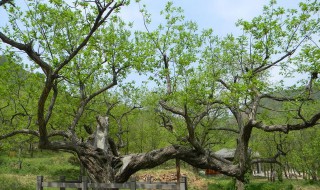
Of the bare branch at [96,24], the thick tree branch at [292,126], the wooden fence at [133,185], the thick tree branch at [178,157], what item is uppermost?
the bare branch at [96,24]

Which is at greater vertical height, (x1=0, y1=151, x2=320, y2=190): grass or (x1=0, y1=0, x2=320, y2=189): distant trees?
(x1=0, y1=0, x2=320, y2=189): distant trees

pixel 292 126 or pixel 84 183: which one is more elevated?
pixel 292 126

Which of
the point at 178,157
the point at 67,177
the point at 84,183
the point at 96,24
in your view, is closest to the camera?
the point at 96,24

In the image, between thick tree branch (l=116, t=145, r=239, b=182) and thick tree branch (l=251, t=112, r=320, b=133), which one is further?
thick tree branch (l=116, t=145, r=239, b=182)

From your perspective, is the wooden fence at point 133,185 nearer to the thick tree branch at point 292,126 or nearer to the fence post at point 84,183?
the fence post at point 84,183

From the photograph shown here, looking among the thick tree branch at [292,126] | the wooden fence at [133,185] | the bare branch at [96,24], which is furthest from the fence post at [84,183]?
the thick tree branch at [292,126]

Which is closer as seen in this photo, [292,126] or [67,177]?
[292,126]

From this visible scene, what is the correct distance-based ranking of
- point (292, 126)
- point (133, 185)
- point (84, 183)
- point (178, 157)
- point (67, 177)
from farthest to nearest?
point (67, 177) → point (178, 157) → point (84, 183) → point (292, 126) → point (133, 185)

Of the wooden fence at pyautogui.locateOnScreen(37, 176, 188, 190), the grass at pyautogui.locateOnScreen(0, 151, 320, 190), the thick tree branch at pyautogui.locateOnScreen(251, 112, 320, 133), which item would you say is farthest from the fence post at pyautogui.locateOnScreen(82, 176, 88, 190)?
the grass at pyautogui.locateOnScreen(0, 151, 320, 190)

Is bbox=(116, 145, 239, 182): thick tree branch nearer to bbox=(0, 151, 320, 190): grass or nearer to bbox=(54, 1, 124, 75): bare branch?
bbox=(54, 1, 124, 75): bare branch

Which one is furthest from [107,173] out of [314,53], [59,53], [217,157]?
[314,53]

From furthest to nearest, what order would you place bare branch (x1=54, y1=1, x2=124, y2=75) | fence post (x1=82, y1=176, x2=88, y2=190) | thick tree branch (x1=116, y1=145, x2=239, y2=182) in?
thick tree branch (x1=116, y1=145, x2=239, y2=182) → fence post (x1=82, y1=176, x2=88, y2=190) → bare branch (x1=54, y1=1, x2=124, y2=75)

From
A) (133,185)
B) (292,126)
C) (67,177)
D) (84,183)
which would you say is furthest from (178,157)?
(67,177)

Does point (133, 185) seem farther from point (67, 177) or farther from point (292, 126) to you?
point (67, 177)
